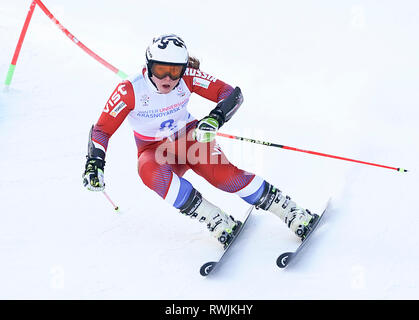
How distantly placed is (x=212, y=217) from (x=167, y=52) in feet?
3.96

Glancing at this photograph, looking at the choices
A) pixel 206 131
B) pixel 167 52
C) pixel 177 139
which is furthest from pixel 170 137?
pixel 167 52

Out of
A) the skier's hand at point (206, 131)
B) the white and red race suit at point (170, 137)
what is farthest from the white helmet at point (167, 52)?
the skier's hand at point (206, 131)

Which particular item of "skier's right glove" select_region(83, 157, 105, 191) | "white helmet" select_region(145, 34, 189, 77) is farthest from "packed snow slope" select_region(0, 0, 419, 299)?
"white helmet" select_region(145, 34, 189, 77)

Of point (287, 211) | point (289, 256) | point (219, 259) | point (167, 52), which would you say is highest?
point (167, 52)

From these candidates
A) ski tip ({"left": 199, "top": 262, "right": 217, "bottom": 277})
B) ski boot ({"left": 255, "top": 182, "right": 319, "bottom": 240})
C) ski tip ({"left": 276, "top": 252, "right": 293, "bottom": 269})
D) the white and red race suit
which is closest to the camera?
ski tip ({"left": 276, "top": 252, "right": 293, "bottom": 269})

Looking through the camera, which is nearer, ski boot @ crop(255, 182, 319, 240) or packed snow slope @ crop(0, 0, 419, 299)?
packed snow slope @ crop(0, 0, 419, 299)

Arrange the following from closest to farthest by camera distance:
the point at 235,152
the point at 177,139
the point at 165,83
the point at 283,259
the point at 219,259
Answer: the point at 283,259, the point at 165,83, the point at 219,259, the point at 177,139, the point at 235,152

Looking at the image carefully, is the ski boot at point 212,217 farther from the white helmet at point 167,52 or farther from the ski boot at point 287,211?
the white helmet at point 167,52

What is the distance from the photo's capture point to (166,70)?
3.68 metres

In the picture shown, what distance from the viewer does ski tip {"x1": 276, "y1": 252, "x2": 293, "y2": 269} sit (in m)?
3.60

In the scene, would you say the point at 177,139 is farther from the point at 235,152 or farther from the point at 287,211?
the point at 235,152

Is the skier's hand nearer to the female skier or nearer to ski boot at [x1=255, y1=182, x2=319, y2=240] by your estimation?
the female skier

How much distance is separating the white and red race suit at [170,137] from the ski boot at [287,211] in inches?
2.8

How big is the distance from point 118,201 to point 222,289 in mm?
1639
